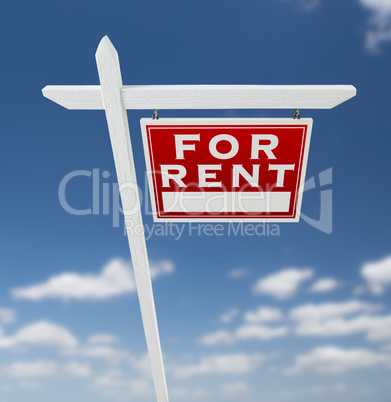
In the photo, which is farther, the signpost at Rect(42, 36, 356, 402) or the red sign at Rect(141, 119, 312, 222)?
the red sign at Rect(141, 119, 312, 222)

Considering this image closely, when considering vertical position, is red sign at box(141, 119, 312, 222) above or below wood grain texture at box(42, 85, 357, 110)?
below

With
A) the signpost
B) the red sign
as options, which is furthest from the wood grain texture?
the red sign

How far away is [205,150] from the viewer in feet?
7.25

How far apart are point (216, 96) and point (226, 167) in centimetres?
43

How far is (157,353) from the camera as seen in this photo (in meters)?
2.68

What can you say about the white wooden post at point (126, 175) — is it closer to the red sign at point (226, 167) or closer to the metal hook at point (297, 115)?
the red sign at point (226, 167)

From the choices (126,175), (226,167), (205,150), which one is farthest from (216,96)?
(126,175)

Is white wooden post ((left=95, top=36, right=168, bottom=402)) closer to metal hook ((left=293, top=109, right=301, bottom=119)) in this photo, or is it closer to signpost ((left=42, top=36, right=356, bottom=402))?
signpost ((left=42, top=36, right=356, bottom=402))

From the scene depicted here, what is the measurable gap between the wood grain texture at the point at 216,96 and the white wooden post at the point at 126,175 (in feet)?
0.19

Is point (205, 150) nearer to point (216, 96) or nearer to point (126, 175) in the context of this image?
point (216, 96)

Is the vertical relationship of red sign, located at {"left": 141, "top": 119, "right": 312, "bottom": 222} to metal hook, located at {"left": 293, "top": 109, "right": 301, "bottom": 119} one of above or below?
below

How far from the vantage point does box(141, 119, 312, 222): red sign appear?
7.04ft

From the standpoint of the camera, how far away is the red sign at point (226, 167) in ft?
7.04

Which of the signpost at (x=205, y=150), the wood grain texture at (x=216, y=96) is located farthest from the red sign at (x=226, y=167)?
the wood grain texture at (x=216, y=96)
